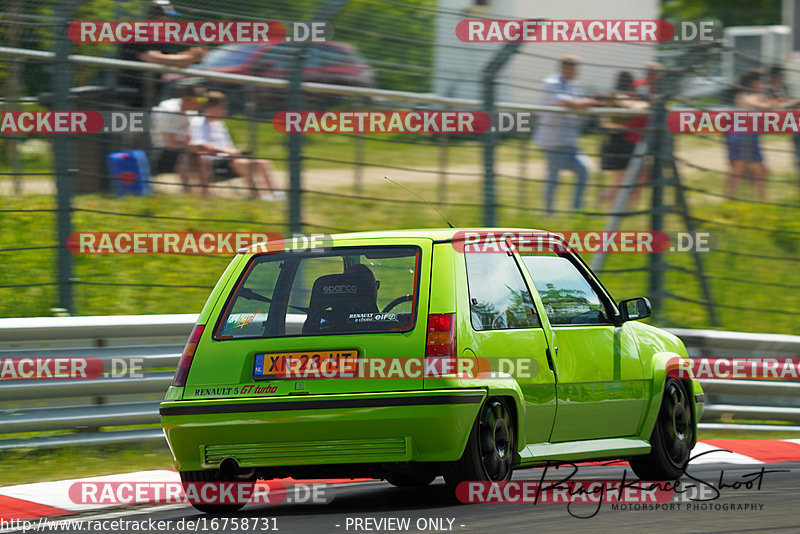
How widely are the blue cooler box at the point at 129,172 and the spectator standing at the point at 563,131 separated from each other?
352 cm

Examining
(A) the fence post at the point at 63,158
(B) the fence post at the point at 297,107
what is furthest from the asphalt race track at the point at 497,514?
(B) the fence post at the point at 297,107

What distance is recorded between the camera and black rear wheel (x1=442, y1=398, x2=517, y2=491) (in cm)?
713

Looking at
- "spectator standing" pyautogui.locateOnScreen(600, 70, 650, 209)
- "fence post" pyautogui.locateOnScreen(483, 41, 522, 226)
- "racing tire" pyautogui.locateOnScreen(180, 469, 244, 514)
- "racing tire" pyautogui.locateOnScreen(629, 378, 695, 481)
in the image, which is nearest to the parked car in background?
"fence post" pyautogui.locateOnScreen(483, 41, 522, 226)

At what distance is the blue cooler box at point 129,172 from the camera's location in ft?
36.2

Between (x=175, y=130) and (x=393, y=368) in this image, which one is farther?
(x=175, y=130)

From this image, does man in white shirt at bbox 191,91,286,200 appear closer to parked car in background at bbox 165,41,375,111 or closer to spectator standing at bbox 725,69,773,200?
parked car in background at bbox 165,41,375,111

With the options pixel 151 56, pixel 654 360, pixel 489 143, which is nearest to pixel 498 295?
pixel 654 360

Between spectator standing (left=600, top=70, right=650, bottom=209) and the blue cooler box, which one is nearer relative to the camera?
the blue cooler box

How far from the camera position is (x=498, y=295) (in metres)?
7.66

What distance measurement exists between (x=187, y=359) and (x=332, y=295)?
806mm

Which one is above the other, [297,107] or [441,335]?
[297,107]

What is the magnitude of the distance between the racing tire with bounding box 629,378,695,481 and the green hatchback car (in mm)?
471

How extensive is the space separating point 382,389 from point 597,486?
181cm

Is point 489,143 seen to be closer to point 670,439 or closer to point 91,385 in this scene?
point 670,439
